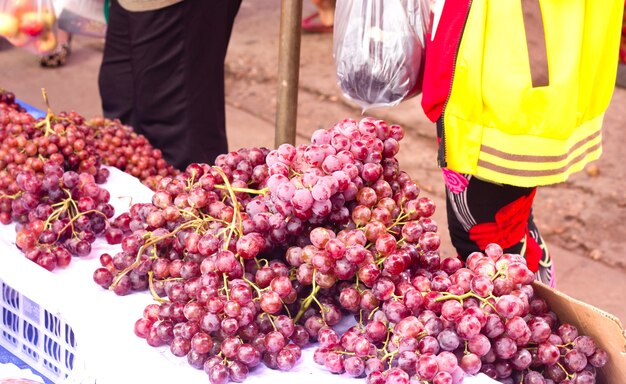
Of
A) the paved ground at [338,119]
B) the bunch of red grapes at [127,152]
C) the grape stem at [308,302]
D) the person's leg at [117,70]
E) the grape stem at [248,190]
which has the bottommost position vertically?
the paved ground at [338,119]

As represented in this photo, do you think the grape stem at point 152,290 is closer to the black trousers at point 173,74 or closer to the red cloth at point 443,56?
the red cloth at point 443,56

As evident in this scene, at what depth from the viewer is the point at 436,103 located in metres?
1.89

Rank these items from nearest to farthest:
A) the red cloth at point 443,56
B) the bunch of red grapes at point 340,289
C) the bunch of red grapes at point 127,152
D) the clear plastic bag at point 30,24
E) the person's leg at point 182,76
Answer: the bunch of red grapes at point 340,289, the red cloth at point 443,56, the bunch of red grapes at point 127,152, the clear plastic bag at point 30,24, the person's leg at point 182,76

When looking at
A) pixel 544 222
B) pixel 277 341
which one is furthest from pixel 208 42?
pixel 544 222

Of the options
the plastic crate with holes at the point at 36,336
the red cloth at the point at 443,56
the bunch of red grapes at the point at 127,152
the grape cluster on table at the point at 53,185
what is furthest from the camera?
the bunch of red grapes at the point at 127,152

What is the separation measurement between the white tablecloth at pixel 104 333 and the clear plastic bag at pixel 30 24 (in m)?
1.05

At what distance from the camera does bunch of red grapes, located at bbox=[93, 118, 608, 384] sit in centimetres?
121

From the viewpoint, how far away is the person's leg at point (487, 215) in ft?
6.72

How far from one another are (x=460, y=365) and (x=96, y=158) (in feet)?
3.50

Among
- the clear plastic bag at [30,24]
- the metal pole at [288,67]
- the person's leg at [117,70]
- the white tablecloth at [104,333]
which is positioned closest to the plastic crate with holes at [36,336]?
the white tablecloth at [104,333]

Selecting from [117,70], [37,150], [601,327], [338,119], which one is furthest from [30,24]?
[338,119]

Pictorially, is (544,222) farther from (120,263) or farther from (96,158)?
(120,263)

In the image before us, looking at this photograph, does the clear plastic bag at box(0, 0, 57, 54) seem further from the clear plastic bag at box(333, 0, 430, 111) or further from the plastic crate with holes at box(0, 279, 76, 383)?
the plastic crate with holes at box(0, 279, 76, 383)

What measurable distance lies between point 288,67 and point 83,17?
1064mm
